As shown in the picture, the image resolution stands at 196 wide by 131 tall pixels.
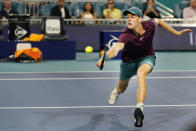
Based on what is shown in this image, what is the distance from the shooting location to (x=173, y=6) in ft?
64.0

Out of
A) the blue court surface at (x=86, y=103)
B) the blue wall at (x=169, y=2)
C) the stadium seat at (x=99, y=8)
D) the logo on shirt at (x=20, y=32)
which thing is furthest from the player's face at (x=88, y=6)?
the blue court surface at (x=86, y=103)

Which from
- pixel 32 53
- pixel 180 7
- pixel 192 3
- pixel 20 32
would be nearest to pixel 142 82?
pixel 32 53

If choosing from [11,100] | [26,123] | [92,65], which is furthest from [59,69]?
[26,123]

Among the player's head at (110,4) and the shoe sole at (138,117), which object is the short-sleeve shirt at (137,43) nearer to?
the shoe sole at (138,117)

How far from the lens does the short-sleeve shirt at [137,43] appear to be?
20.4ft

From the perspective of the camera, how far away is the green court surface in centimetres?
1203

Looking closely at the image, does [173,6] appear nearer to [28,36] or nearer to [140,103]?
[28,36]

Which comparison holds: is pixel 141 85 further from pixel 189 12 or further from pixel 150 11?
pixel 189 12

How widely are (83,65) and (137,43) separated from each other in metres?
6.65

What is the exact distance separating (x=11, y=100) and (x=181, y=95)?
257 cm

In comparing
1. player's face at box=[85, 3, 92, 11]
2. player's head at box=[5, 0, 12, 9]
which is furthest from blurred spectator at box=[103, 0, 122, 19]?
player's head at box=[5, 0, 12, 9]

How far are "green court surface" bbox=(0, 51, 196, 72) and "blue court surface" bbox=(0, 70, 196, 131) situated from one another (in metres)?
1.12

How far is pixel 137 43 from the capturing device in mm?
6258

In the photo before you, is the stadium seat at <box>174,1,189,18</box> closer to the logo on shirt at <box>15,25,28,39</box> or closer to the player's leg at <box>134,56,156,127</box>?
the logo on shirt at <box>15,25,28,39</box>
